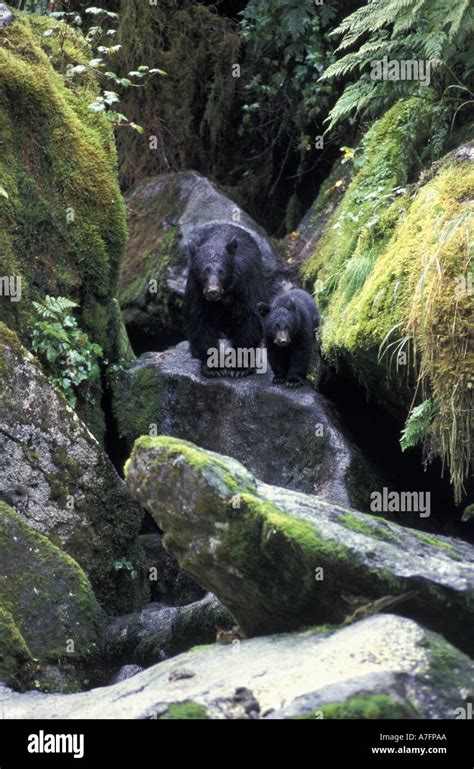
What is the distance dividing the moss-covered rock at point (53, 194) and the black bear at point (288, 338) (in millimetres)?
1625

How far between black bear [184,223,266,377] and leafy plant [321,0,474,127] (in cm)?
209

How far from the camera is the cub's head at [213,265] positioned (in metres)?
10.4

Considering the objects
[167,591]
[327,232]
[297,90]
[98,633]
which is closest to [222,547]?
[98,633]

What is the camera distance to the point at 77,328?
30.1 ft

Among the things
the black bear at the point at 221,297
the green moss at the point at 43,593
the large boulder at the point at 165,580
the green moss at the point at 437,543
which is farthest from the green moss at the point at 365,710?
the black bear at the point at 221,297

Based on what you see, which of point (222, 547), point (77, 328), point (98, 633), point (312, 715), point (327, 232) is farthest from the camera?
point (327, 232)

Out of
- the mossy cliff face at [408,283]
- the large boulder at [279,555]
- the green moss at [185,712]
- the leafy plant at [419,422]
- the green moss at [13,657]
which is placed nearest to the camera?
the green moss at [185,712]

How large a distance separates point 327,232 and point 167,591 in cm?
543

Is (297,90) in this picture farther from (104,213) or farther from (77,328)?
(77,328)

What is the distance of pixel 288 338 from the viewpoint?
9930mm

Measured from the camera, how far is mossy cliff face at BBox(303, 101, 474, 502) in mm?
7020

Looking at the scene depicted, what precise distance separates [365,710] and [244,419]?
546cm

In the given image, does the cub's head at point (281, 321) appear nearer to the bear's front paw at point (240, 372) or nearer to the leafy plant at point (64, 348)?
the bear's front paw at point (240, 372)

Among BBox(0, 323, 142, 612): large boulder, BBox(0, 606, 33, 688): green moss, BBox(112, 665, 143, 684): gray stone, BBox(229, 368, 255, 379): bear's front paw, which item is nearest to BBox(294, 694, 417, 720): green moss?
BBox(0, 606, 33, 688): green moss
